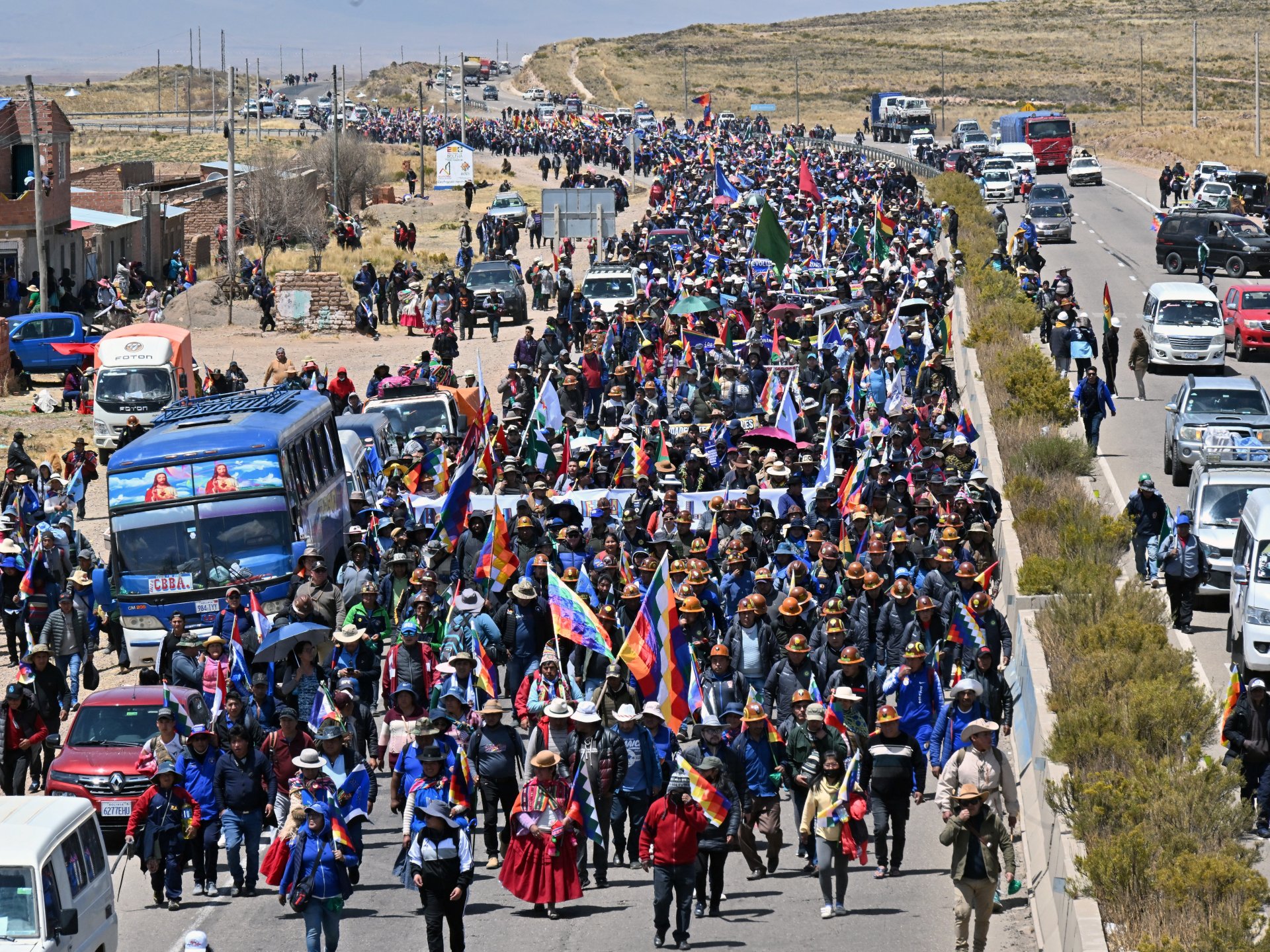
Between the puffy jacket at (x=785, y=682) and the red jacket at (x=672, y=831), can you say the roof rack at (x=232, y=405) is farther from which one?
the red jacket at (x=672, y=831)

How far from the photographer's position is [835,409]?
25156mm

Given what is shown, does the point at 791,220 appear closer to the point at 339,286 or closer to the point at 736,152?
the point at 339,286

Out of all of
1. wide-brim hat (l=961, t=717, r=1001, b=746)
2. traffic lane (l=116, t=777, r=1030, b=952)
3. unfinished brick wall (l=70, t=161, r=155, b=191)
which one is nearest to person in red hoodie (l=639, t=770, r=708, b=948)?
traffic lane (l=116, t=777, r=1030, b=952)

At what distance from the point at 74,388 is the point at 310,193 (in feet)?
115

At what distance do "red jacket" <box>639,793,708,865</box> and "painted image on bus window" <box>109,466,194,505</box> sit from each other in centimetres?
1001

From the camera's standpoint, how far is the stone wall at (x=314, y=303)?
50.8m

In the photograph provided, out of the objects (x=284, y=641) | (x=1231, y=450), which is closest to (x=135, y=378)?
(x=284, y=641)

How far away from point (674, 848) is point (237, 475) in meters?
10.2

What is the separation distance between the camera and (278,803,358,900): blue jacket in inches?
456

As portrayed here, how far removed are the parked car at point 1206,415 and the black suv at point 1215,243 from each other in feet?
72.2

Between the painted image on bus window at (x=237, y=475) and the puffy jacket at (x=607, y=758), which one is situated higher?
the painted image on bus window at (x=237, y=475)

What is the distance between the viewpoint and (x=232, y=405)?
2375cm

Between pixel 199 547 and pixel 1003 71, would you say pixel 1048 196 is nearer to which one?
pixel 199 547

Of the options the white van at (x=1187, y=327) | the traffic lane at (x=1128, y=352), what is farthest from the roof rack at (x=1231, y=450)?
→ the white van at (x=1187, y=327)
